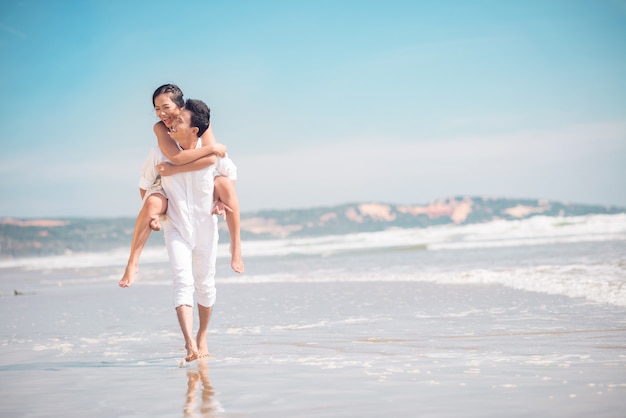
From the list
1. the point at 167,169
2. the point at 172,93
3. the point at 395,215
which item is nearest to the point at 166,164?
the point at 167,169

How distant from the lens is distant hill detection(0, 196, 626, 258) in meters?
43.2

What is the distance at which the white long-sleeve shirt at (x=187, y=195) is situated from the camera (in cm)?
473

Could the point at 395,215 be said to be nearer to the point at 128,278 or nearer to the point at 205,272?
the point at 205,272

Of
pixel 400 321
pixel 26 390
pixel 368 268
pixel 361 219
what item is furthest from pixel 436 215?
pixel 26 390

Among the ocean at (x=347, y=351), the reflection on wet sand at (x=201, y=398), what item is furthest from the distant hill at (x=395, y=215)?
the reflection on wet sand at (x=201, y=398)

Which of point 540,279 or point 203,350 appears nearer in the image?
point 203,350

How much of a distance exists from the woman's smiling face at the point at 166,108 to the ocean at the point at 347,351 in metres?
1.62

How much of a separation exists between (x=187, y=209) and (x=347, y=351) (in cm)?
145

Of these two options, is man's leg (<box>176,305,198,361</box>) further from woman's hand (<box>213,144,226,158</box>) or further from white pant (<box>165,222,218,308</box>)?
woman's hand (<box>213,144,226,158</box>)

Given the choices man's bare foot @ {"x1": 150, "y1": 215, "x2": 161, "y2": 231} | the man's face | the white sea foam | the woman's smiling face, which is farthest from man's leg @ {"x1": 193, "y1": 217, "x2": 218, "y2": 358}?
the white sea foam

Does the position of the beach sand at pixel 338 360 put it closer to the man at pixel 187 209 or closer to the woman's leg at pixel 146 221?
the man at pixel 187 209

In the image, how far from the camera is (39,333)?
683 centimetres

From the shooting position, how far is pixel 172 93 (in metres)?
4.72

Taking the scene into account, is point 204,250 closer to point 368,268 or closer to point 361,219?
point 368,268
